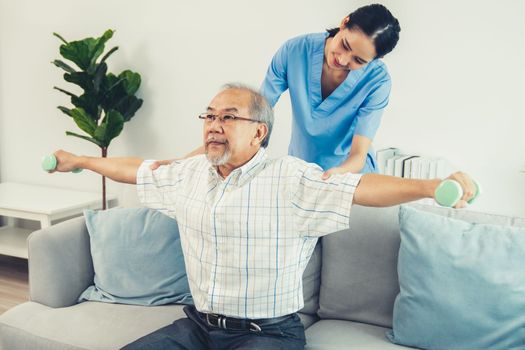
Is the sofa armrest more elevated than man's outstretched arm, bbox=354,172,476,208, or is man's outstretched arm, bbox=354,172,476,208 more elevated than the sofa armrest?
man's outstretched arm, bbox=354,172,476,208

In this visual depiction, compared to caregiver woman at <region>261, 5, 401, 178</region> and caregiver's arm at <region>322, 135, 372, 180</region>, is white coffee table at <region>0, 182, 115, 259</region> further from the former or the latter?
caregiver's arm at <region>322, 135, 372, 180</region>

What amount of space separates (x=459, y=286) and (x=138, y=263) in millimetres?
1093

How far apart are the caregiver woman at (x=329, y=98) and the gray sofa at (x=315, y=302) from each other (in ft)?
0.91

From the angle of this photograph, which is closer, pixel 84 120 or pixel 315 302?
pixel 315 302

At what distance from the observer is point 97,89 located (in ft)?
10.9

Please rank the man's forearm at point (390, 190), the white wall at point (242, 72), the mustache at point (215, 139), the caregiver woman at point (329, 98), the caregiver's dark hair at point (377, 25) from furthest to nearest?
the white wall at point (242, 72), the caregiver woman at point (329, 98), the caregiver's dark hair at point (377, 25), the mustache at point (215, 139), the man's forearm at point (390, 190)

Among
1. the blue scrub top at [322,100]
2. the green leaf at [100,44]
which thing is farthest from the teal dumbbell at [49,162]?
the green leaf at [100,44]

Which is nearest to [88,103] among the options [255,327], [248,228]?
[248,228]

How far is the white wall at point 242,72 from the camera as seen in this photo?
107 inches

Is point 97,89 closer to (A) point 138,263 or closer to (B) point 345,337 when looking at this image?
(A) point 138,263

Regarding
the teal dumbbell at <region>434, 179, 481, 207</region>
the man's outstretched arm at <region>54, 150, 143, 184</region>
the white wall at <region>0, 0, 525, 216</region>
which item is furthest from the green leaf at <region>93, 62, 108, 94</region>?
the teal dumbbell at <region>434, 179, 481, 207</region>

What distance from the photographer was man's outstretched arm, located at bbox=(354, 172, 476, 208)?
1.28 m

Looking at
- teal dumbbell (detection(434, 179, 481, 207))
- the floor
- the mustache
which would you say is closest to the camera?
teal dumbbell (detection(434, 179, 481, 207))

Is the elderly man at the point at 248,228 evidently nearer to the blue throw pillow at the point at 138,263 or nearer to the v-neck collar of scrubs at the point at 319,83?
the blue throw pillow at the point at 138,263
